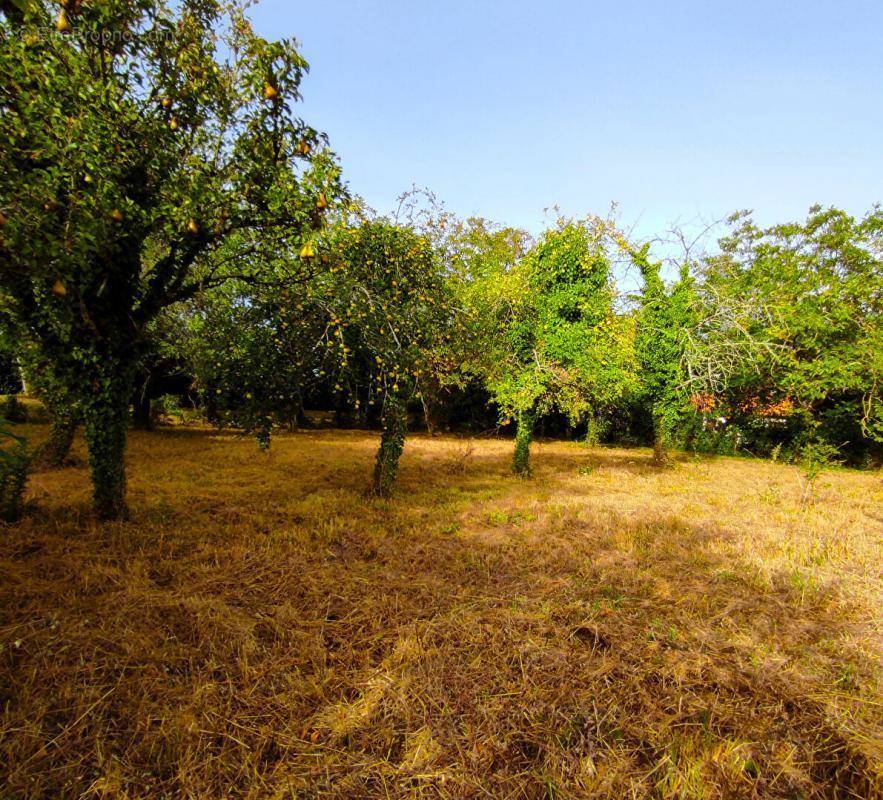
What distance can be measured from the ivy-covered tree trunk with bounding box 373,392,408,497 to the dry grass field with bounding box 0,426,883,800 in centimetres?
179

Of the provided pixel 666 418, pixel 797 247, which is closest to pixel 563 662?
pixel 666 418

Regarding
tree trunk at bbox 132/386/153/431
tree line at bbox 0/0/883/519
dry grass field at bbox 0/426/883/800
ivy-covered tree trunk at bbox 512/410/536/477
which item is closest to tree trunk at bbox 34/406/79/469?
tree line at bbox 0/0/883/519

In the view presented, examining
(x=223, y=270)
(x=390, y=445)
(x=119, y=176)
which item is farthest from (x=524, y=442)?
(x=119, y=176)

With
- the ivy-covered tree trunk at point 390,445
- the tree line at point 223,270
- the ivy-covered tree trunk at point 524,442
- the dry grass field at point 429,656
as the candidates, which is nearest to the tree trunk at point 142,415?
the tree line at point 223,270

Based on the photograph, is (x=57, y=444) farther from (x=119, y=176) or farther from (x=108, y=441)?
(x=119, y=176)

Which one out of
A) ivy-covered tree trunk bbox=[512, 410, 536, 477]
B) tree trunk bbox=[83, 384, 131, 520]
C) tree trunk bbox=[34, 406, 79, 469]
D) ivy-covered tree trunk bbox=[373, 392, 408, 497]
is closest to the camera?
tree trunk bbox=[83, 384, 131, 520]

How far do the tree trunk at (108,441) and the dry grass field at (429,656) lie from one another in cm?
51

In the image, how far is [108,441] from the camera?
6.92 m

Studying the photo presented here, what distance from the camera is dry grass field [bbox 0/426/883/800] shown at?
2.92 meters

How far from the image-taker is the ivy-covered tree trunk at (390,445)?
10008 mm

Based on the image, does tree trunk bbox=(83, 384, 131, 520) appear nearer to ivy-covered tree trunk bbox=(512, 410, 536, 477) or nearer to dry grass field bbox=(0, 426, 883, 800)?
dry grass field bbox=(0, 426, 883, 800)

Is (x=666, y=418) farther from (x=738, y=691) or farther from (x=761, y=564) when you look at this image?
(x=738, y=691)

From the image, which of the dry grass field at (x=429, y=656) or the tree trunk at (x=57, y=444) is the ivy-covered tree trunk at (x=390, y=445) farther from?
the tree trunk at (x=57, y=444)

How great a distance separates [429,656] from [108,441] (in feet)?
21.9
